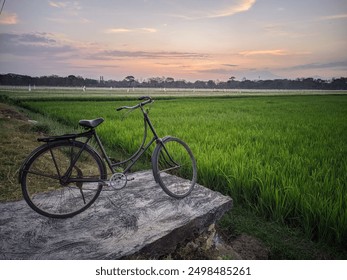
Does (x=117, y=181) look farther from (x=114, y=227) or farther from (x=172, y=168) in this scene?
(x=172, y=168)

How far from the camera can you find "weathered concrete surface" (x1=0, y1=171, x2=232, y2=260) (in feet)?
6.03

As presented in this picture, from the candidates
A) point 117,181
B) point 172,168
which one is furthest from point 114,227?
point 172,168

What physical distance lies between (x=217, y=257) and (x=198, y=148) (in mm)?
2289

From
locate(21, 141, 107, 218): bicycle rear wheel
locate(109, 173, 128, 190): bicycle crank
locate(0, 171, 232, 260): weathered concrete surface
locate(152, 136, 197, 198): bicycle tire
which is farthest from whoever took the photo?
locate(152, 136, 197, 198): bicycle tire

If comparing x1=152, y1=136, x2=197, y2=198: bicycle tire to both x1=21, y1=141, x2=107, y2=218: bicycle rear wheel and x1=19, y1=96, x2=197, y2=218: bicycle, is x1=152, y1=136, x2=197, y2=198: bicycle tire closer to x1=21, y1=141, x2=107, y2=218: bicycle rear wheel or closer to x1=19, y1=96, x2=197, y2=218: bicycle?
x1=19, y1=96, x2=197, y2=218: bicycle

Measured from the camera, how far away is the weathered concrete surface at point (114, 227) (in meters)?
1.84

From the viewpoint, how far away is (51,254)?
5.90ft

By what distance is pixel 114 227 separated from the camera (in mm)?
2115

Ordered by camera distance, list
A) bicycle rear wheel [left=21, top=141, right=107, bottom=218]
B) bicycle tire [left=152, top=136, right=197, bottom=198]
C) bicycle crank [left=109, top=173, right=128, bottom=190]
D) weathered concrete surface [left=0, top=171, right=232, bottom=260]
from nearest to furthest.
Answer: weathered concrete surface [left=0, top=171, right=232, bottom=260] → bicycle rear wheel [left=21, top=141, right=107, bottom=218] → bicycle crank [left=109, top=173, right=128, bottom=190] → bicycle tire [left=152, top=136, right=197, bottom=198]

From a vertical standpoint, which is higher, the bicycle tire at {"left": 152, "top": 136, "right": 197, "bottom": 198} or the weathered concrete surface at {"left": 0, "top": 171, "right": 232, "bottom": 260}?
the bicycle tire at {"left": 152, "top": 136, "right": 197, "bottom": 198}

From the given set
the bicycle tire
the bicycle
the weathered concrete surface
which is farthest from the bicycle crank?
the bicycle tire
